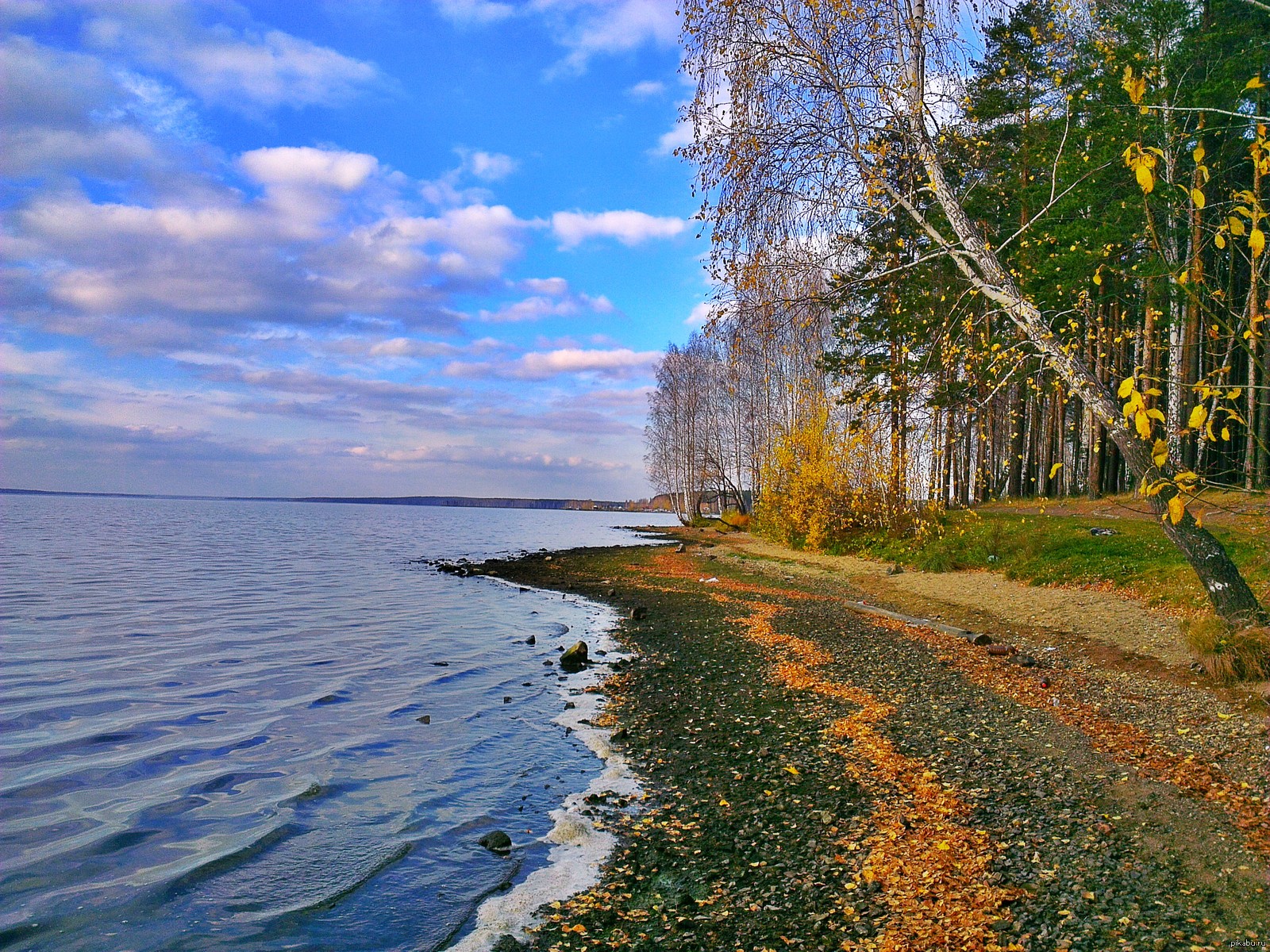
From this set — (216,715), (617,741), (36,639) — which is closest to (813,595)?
(617,741)

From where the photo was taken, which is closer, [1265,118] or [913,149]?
[1265,118]

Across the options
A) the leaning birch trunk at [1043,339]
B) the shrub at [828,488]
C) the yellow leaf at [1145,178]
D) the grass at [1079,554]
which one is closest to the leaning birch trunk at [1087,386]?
the leaning birch trunk at [1043,339]

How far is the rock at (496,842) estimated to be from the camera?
6047mm

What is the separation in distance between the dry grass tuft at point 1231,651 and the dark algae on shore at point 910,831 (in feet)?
→ 5.66

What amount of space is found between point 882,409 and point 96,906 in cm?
Answer: 995

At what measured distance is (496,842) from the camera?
6098 mm

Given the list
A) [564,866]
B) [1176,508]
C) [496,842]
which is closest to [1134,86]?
[1176,508]

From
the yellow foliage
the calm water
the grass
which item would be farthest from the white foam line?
the yellow foliage

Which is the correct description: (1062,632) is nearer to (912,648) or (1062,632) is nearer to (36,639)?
(912,648)

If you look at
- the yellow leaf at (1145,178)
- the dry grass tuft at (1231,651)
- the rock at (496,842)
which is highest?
the yellow leaf at (1145,178)

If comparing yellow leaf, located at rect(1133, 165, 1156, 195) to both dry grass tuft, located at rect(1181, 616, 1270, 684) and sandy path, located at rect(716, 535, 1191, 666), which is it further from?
sandy path, located at rect(716, 535, 1191, 666)

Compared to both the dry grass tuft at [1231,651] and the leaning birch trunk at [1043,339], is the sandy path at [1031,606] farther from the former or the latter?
the leaning birch trunk at [1043,339]

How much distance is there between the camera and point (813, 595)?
18875 millimetres

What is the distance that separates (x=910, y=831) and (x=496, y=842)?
11.1ft
